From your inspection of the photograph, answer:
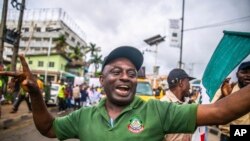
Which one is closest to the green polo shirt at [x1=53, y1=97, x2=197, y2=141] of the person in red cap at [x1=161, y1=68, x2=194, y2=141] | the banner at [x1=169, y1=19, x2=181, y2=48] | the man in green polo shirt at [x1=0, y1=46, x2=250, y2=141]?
the man in green polo shirt at [x1=0, y1=46, x2=250, y2=141]

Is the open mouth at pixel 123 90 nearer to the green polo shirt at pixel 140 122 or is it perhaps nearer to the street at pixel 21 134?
the green polo shirt at pixel 140 122

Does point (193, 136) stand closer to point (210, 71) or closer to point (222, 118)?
point (210, 71)

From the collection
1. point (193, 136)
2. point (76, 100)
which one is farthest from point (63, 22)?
point (193, 136)

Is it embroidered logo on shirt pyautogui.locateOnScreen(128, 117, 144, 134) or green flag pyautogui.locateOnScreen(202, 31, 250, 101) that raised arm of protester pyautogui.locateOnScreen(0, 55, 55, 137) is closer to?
embroidered logo on shirt pyautogui.locateOnScreen(128, 117, 144, 134)

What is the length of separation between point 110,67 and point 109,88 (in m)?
0.16

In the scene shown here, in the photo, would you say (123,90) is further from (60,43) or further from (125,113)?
(60,43)

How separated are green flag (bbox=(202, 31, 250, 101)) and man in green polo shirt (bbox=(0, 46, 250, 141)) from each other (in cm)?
100

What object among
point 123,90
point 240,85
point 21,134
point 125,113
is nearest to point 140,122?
point 125,113

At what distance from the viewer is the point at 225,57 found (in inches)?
129

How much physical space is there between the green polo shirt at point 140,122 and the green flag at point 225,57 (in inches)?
41.3

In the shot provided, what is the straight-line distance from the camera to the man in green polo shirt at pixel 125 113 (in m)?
1.97

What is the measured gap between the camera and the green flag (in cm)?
284

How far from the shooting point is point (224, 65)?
3.35 metres

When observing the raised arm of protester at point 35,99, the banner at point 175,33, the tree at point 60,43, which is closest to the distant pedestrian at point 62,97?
the banner at point 175,33
